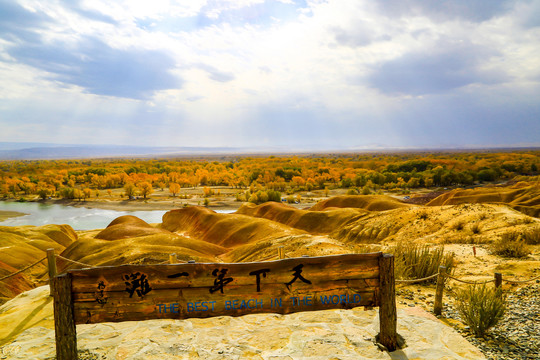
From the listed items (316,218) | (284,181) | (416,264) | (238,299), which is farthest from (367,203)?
(284,181)

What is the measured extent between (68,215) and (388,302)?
2194 inches

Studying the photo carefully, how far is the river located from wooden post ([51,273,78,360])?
4147 cm

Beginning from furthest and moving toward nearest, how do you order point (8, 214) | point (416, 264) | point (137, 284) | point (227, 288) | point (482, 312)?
point (8, 214) < point (416, 264) < point (482, 312) < point (227, 288) < point (137, 284)

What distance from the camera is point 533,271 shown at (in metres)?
7.39

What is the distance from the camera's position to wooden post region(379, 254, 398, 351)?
4137mm

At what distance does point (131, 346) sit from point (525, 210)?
2619 cm

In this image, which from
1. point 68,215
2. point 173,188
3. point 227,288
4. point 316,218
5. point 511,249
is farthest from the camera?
point 173,188

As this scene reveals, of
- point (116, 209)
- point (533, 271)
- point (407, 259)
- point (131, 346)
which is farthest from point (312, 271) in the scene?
point (116, 209)

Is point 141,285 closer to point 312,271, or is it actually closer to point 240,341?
point 240,341

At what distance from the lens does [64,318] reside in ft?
12.7

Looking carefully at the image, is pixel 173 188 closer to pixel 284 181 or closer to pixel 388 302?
pixel 284 181

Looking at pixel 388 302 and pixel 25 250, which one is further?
pixel 25 250

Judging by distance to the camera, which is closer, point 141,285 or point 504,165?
point 141,285

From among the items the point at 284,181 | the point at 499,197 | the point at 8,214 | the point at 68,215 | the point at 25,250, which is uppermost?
the point at 499,197
